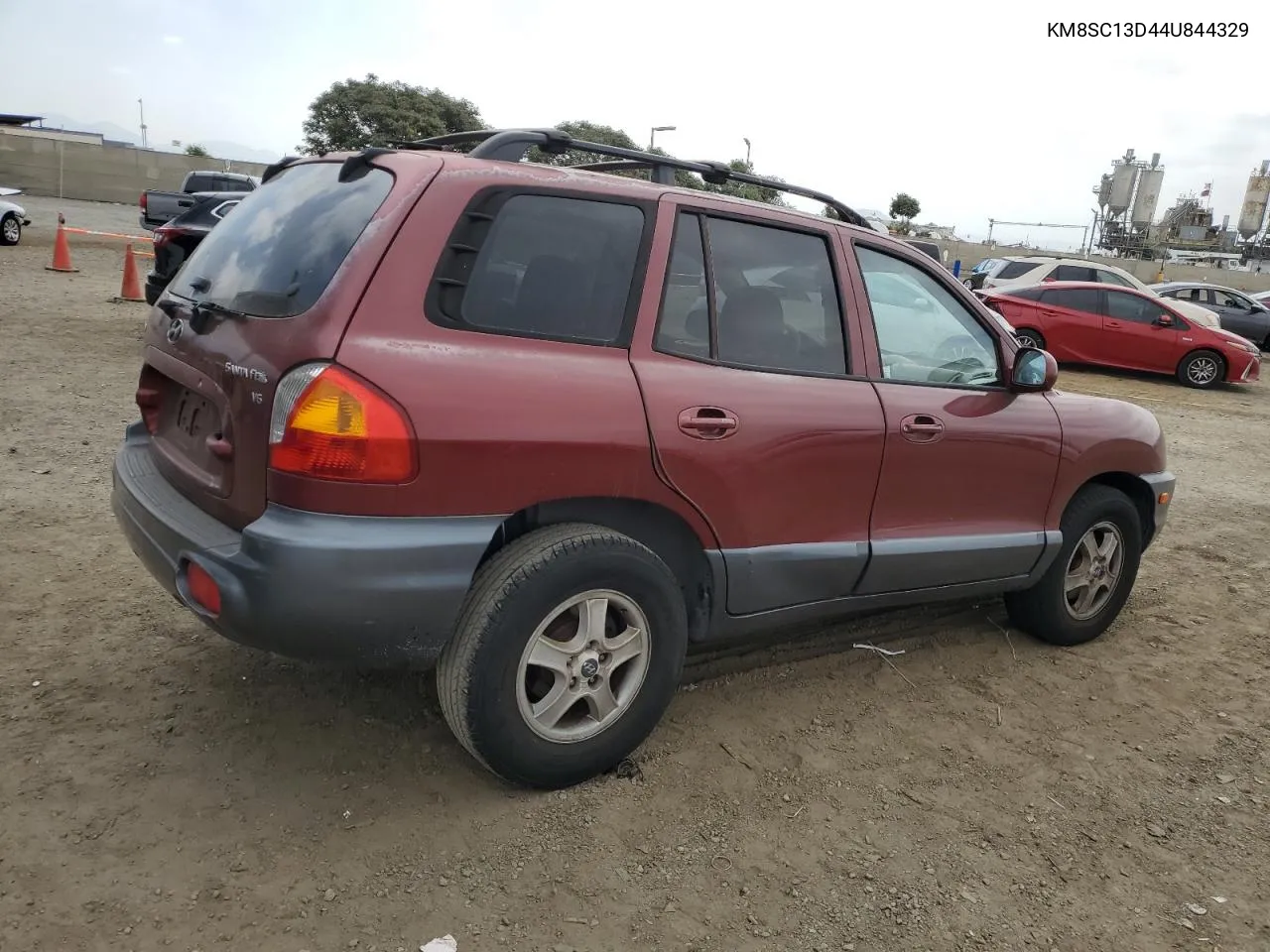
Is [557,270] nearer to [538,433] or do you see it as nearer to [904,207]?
[538,433]

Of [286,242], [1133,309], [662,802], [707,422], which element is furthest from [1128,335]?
[286,242]

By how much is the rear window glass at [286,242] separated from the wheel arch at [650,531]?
2.66ft

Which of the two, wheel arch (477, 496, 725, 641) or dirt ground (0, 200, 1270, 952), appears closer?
dirt ground (0, 200, 1270, 952)

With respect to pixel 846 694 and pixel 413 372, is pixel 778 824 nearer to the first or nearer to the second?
pixel 846 694

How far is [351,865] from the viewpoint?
8.02 feet

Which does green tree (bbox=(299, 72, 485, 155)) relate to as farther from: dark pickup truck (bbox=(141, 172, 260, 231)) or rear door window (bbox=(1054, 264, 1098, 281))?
rear door window (bbox=(1054, 264, 1098, 281))

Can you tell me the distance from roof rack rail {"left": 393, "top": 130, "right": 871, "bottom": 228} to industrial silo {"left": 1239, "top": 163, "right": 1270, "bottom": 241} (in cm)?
7681

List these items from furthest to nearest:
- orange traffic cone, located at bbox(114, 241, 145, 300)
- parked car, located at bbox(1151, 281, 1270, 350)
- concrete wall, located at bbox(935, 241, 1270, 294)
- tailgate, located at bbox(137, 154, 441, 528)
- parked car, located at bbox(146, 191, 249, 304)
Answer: concrete wall, located at bbox(935, 241, 1270, 294) < parked car, located at bbox(1151, 281, 1270, 350) < orange traffic cone, located at bbox(114, 241, 145, 300) < parked car, located at bbox(146, 191, 249, 304) < tailgate, located at bbox(137, 154, 441, 528)

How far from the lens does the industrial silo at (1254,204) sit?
215 feet

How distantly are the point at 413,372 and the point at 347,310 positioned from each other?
0.23 meters

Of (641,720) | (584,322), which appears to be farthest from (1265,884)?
(584,322)

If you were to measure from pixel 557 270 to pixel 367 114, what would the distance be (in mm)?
47486

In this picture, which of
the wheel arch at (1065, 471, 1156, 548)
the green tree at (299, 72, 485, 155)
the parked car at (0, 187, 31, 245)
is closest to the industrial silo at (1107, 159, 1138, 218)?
the green tree at (299, 72, 485, 155)

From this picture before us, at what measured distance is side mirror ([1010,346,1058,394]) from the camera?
369cm
